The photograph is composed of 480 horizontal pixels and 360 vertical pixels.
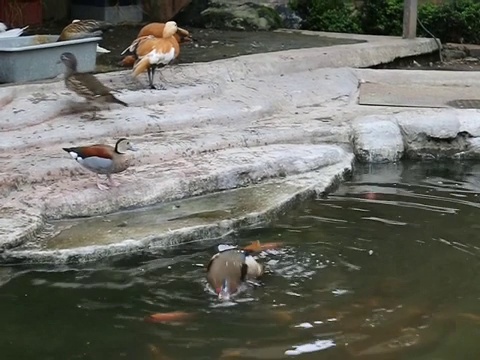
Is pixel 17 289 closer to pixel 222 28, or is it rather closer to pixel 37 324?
pixel 37 324

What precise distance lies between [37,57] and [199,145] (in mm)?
1820

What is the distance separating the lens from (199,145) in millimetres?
6043

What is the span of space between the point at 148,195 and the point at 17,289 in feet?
4.18

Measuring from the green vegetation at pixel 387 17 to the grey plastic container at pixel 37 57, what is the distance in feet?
17.8

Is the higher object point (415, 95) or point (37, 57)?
point (37, 57)

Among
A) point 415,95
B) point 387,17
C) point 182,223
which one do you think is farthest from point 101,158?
point 387,17

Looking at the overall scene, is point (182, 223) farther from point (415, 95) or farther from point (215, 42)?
point (215, 42)

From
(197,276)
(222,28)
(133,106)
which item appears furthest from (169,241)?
(222,28)

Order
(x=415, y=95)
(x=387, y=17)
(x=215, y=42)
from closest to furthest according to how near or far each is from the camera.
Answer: (x=415, y=95)
(x=215, y=42)
(x=387, y=17)

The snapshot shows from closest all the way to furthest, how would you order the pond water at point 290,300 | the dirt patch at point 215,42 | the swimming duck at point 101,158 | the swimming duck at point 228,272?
the pond water at point 290,300
the swimming duck at point 228,272
the swimming duck at point 101,158
the dirt patch at point 215,42

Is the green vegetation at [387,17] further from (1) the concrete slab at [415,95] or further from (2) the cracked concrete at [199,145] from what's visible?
(1) the concrete slab at [415,95]

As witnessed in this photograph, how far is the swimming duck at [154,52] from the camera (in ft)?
21.9

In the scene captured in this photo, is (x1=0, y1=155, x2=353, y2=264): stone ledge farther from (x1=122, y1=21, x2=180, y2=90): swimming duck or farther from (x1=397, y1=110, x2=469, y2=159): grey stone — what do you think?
(x1=122, y1=21, x2=180, y2=90): swimming duck

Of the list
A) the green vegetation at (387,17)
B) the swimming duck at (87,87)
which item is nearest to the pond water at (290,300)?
the swimming duck at (87,87)
